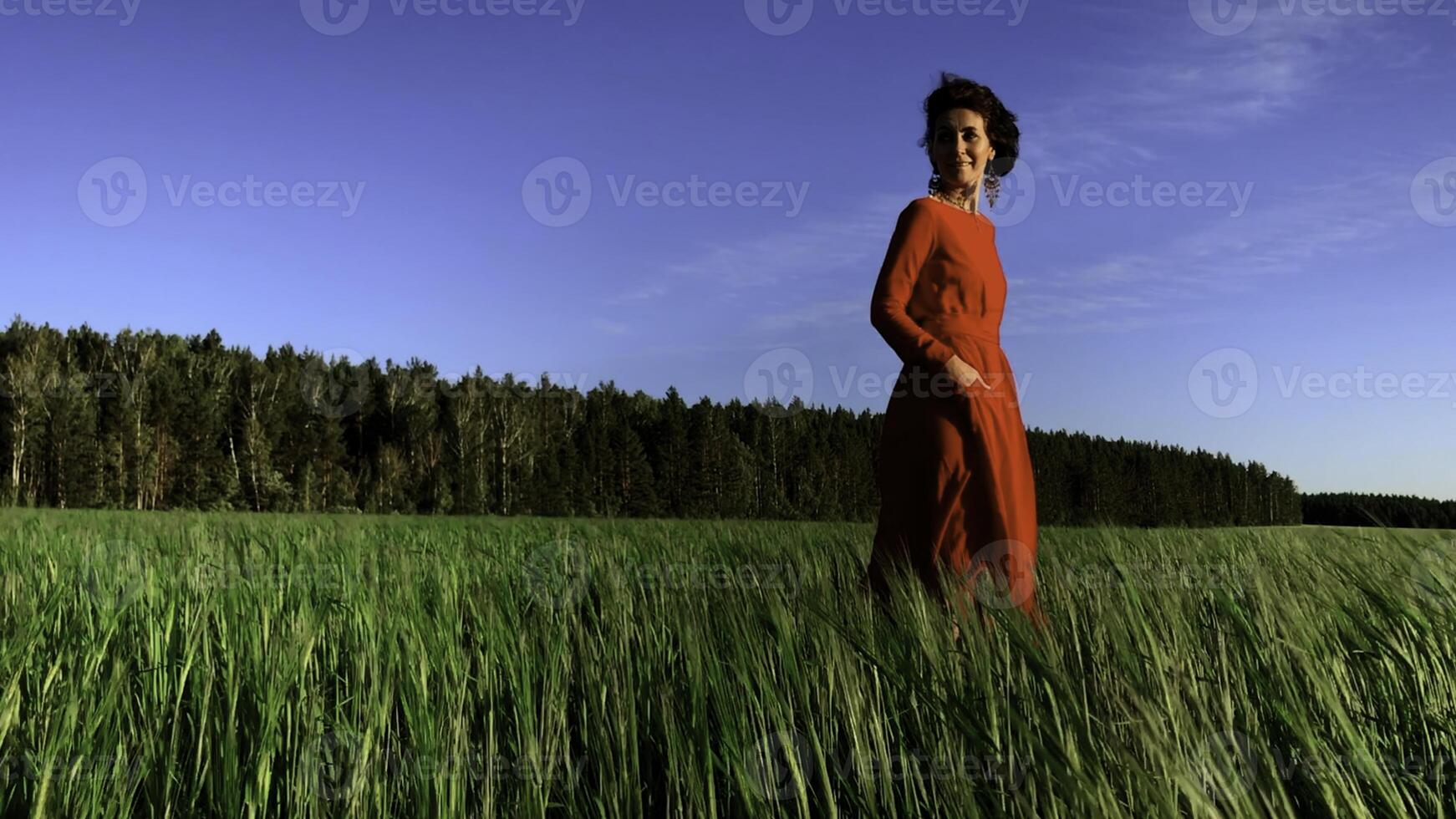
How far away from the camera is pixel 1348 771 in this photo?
141cm

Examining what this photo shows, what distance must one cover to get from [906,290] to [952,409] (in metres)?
0.45

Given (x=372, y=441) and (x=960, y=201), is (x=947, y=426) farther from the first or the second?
(x=372, y=441)

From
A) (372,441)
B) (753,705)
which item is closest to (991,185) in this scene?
(753,705)

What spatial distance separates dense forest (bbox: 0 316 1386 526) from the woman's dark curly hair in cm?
3426

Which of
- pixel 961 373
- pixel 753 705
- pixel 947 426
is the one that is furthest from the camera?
pixel 947 426

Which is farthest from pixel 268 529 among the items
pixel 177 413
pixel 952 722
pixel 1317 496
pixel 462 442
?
pixel 1317 496

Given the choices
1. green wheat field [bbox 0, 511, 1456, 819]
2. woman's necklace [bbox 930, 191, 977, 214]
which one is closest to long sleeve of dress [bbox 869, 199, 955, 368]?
woman's necklace [bbox 930, 191, 977, 214]

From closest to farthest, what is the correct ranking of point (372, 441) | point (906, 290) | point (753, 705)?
point (753, 705) → point (906, 290) → point (372, 441)

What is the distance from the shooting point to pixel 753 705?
5.47 feet

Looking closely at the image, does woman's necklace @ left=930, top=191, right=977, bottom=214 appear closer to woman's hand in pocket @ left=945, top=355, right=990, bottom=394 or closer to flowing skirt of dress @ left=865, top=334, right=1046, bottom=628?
flowing skirt of dress @ left=865, top=334, right=1046, bottom=628

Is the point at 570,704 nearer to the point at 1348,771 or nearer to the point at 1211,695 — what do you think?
the point at 1211,695

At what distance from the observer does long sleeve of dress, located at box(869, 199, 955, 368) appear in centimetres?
288

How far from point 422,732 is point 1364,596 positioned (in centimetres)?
261

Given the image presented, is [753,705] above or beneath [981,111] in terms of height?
beneath
